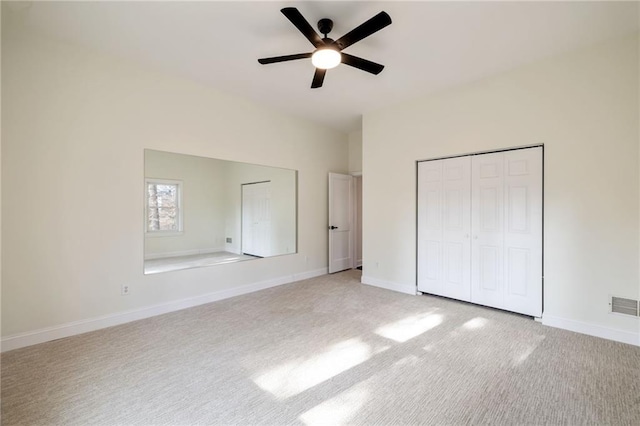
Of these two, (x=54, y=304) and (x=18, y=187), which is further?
(x=54, y=304)

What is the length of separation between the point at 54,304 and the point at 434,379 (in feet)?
11.9

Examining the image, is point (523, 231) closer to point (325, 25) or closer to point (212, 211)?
point (325, 25)

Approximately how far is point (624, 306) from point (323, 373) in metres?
A: 3.03

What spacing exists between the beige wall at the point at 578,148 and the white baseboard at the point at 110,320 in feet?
12.3

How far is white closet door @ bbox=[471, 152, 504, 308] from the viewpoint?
11.9 ft

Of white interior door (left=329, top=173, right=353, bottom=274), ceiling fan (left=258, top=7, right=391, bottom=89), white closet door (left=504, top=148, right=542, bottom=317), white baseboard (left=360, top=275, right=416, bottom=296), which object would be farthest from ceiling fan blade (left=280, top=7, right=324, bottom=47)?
white baseboard (left=360, top=275, right=416, bottom=296)

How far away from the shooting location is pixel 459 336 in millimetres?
2936

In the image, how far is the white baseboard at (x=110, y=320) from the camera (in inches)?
106

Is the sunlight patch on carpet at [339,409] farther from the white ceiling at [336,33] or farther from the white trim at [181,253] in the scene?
the white ceiling at [336,33]

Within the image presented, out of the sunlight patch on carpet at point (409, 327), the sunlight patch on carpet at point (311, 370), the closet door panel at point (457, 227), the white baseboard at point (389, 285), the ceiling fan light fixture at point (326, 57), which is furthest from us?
the white baseboard at point (389, 285)

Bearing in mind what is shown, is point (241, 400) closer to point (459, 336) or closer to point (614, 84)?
point (459, 336)

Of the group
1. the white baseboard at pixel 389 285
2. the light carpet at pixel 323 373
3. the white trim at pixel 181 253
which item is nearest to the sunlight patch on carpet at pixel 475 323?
the light carpet at pixel 323 373

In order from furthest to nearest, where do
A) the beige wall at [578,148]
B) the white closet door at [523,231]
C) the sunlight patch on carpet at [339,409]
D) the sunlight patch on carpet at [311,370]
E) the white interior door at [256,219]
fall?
the white interior door at [256,219]
the white closet door at [523,231]
the beige wall at [578,148]
the sunlight patch on carpet at [311,370]
the sunlight patch on carpet at [339,409]

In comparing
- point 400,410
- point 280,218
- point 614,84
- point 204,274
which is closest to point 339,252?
point 280,218
